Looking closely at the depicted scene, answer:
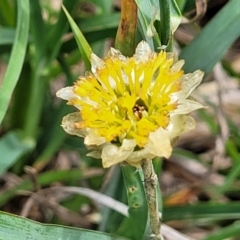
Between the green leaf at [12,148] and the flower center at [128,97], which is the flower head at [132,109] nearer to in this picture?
the flower center at [128,97]

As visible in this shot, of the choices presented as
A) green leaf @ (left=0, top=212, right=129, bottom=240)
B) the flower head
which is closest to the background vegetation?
green leaf @ (left=0, top=212, right=129, bottom=240)

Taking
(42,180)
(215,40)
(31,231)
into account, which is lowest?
(42,180)

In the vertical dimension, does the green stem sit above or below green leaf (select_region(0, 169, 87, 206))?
above

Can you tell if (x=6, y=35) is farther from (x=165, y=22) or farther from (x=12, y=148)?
(x=165, y=22)

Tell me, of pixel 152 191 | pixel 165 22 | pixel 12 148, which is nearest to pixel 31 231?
pixel 152 191

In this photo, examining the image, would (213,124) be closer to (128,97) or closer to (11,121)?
(11,121)

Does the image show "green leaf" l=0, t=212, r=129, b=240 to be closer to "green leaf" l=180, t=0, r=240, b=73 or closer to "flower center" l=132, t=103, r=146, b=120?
"flower center" l=132, t=103, r=146, b=120

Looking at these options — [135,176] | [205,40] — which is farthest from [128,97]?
[205,40]
